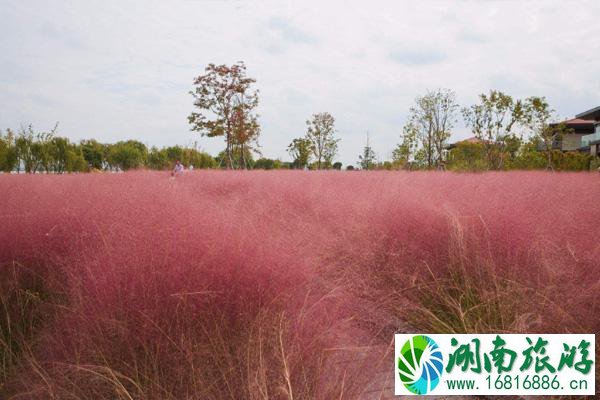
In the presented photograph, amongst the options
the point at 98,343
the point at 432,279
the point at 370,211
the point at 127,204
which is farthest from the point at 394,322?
the point at 127,204

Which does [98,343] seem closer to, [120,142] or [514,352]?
[514,352]

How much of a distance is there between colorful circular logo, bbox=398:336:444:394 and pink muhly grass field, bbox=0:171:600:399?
Answer: 0.13 metres

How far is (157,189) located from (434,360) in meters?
2.61

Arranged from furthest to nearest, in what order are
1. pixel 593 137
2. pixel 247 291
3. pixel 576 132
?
pixel 576 132
pixel 593 137
pixel 247 291

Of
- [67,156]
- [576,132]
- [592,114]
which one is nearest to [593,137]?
[592,114]

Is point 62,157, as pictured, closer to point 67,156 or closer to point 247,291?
point 67,156

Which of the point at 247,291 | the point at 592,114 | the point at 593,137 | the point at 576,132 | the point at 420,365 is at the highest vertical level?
the point at 592,114

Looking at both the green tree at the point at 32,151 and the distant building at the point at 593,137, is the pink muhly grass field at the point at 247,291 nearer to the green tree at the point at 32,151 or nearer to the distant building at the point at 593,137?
the green tree at the point at 32,151

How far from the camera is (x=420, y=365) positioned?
210 centimetres

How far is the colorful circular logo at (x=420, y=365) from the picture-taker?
6.81 feet

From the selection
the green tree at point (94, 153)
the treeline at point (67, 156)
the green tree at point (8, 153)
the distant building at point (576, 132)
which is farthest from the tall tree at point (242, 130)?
the distant building at point (576, 132)

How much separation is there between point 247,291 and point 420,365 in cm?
98

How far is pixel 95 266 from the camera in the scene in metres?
2.17

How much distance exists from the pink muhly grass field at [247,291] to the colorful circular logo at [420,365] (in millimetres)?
131
